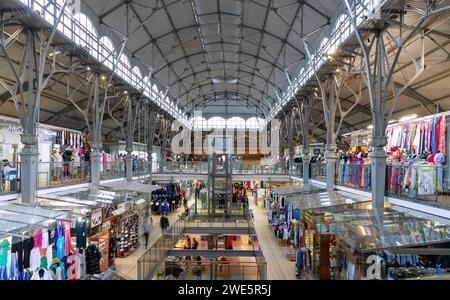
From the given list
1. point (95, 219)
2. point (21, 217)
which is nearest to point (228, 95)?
point (95, 219)

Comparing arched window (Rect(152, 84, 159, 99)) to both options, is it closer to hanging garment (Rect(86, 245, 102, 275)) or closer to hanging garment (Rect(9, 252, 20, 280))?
hanging garment (Rect(86, 245, 102, 275))

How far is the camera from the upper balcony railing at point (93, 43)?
1059 centimetres

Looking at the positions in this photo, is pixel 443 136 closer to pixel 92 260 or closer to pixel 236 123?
pixel 92 260

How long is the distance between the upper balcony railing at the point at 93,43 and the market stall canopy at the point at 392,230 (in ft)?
33.0

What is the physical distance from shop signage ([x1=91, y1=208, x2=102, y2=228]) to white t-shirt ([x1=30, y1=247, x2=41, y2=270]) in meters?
3.38

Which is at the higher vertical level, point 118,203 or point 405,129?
point 405,129

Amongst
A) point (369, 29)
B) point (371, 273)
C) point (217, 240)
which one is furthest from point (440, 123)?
point (217, 240)

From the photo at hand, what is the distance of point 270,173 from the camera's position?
25484 millimetres

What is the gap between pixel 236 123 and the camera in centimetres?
4800

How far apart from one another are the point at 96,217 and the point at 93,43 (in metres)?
9.63

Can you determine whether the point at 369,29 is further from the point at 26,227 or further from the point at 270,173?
the point at 270,173

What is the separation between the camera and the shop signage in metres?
11.3

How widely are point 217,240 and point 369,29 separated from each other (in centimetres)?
1161

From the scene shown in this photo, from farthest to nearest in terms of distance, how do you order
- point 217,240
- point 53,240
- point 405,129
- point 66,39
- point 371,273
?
point 217,240
point 405,129
point 66,39
point 53,240
point 371,273
